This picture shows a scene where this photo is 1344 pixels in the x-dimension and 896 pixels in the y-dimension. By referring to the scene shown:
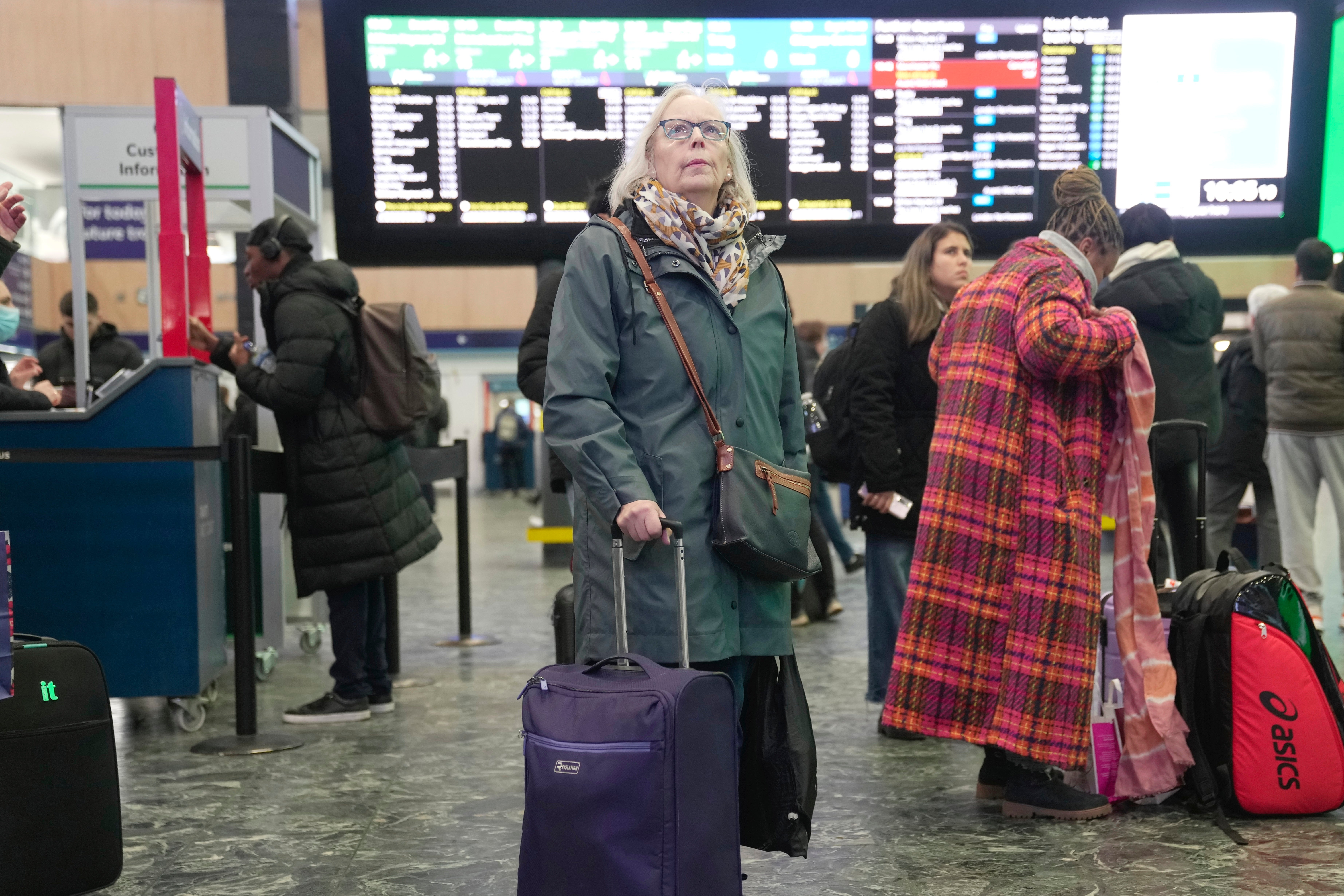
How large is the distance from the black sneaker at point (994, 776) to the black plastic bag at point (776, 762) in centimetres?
119

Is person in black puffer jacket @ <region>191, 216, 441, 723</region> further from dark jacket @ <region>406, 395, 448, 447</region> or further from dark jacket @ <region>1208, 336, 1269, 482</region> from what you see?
dark jacket @ <region>1208, 336, 1269, 482</region>

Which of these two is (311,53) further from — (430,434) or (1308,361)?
(1308,361)

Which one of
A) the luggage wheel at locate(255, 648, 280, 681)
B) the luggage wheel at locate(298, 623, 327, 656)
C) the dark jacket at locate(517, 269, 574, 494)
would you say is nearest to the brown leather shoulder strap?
the dark jacket at locate(517, 269, 574, 494)

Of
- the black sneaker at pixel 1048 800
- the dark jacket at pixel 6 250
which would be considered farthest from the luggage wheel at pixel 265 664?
the black sneaker at pixel 1048 800

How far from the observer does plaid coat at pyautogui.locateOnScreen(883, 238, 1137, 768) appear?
321cm

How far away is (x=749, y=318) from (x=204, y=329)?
296 centimetres

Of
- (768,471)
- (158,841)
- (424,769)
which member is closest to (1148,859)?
(768,471)

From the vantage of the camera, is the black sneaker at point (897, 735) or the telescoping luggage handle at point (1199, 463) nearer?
the telescoping luggage handle at point (1199, 463)

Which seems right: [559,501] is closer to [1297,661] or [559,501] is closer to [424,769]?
[424,769]

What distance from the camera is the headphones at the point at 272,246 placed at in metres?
4.68

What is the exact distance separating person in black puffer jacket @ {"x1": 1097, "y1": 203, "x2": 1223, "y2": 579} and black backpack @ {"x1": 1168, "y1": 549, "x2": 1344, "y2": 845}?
63.0 inches

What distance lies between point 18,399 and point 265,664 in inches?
69.2

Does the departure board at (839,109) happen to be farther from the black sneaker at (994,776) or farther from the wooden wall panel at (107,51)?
the wooden wall panel at (107,51)

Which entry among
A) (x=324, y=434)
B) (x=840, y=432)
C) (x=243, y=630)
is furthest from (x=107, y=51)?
(x=840, y=432)
